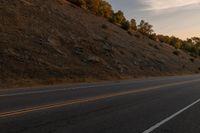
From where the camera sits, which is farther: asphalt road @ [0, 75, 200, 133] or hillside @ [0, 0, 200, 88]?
hillside @ [0, 0, 200, 88]

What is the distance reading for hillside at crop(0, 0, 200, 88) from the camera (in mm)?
30906

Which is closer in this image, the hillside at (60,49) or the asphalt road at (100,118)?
the asphalt road at (100,118)

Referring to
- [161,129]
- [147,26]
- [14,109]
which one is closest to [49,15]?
[14,109]

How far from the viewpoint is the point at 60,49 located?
3894 centimetres

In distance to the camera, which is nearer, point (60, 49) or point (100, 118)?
point (100, 118)

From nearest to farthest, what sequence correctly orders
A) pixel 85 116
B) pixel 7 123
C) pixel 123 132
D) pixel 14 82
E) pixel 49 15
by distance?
1. pixel 123 132
2. pixel 7 123
3. pixel 85 116
4. pixel 14 82
5. pixel 49 15

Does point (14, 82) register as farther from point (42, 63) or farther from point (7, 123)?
point (7, 123)

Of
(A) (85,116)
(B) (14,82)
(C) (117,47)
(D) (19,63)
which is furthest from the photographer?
(C) (117,47)

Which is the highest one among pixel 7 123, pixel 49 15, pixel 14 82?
pixel 49 15

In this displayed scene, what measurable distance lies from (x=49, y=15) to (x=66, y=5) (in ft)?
34.2

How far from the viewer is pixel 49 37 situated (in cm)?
3994

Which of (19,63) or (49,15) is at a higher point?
(49,15)

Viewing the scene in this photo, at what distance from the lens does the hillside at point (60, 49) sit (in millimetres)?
30906

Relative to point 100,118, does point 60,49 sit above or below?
below
